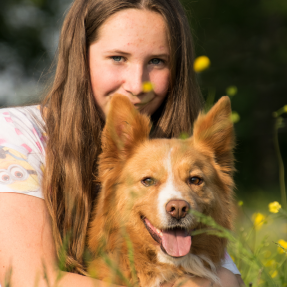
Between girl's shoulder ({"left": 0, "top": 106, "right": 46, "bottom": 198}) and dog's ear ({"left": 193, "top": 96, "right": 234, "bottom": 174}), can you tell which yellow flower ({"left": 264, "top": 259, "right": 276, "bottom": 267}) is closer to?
dog's ear ({"left": 193, "top": 96, "right": 234, "bottom": 174})

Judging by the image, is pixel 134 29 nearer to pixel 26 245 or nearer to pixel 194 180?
pixel 194 180

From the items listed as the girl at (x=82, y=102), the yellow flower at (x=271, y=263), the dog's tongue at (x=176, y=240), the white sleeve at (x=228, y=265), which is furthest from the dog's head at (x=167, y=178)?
the yellow flower at (x=271, y=263)

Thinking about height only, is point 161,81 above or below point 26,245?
above

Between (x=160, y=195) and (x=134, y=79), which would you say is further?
(x=134, y=79)

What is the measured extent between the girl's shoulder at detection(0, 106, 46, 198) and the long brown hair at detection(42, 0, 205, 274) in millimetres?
67

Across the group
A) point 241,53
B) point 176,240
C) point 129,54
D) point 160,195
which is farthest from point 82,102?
point 241,53

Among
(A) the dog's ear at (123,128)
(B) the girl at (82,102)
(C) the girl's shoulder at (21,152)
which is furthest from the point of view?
(A) the dog's ear at (123,128)

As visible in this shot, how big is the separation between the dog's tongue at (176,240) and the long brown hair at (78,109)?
576 mm

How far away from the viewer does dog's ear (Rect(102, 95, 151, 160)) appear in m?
2.54

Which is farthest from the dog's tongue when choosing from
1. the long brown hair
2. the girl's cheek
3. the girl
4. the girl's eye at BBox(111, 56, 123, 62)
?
the girl's eye at BBox(111, 56, 123, 62)

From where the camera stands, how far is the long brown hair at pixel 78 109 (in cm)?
257

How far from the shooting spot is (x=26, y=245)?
2.09 m

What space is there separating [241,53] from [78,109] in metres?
9.51

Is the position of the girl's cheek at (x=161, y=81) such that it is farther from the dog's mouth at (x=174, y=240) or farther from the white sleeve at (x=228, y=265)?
the white sleeve at (x=228, y=265)
